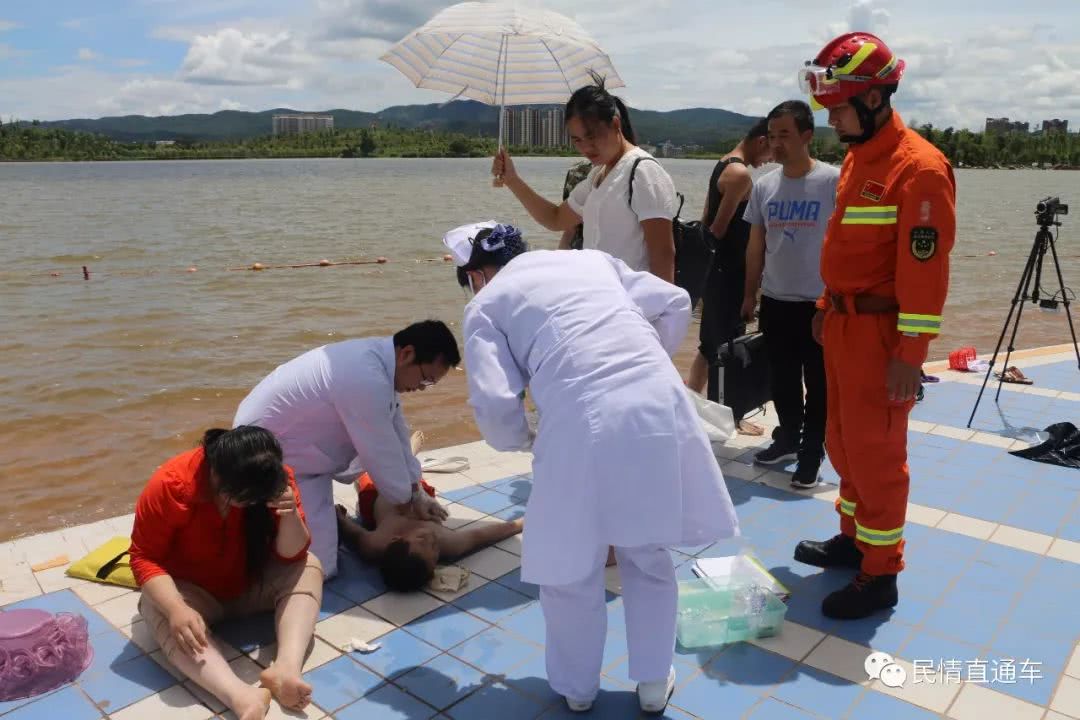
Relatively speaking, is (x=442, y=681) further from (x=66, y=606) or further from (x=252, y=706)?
(x=66, y=606)

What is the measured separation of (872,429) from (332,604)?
2.13 meters

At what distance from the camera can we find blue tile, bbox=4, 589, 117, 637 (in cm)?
304

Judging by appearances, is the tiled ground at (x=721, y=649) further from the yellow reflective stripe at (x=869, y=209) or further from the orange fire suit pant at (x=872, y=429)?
the yellow reflective stripe at (x=869, y=209)

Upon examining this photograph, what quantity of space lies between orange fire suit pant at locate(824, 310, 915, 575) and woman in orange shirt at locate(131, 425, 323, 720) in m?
2.00

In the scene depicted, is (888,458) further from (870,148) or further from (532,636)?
(532,636)

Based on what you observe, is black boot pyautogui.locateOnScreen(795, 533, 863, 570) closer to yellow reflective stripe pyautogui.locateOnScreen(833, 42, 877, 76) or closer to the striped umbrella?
yellow reflective stripe pyautogui.locateOnScreen(833, 42, 877, 76)

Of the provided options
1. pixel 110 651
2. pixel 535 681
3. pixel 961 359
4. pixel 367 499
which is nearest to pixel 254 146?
pixel 961 359

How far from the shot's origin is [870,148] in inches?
113

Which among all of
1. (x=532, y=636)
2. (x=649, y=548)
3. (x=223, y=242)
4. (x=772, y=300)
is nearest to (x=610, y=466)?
(x=649, y=548)

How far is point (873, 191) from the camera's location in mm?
2824

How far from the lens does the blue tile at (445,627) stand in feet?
9.73

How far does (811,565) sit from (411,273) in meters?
12.2

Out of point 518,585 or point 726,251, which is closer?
point 518,585

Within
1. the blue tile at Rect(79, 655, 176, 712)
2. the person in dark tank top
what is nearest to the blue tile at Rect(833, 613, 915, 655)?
the person in dark tank top
